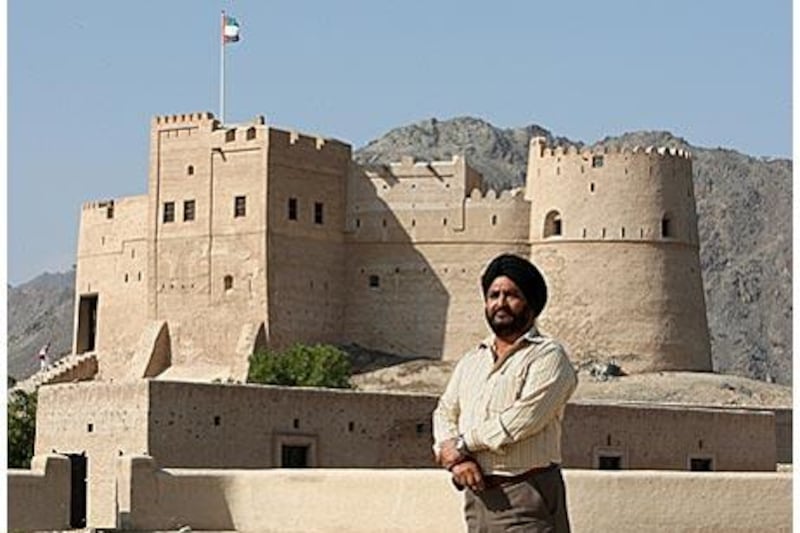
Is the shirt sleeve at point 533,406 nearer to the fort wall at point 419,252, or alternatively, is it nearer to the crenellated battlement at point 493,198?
the fort wall at point 419,252

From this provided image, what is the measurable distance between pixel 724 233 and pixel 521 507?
84251 mm

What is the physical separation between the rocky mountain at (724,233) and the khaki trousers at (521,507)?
7168 cm

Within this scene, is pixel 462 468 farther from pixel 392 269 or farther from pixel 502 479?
pixel 392 269

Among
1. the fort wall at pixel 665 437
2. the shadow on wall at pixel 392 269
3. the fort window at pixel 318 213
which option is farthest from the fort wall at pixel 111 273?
the fort wall at pixel 665 437

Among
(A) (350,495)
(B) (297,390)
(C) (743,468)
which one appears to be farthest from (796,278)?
(C) (743,468)

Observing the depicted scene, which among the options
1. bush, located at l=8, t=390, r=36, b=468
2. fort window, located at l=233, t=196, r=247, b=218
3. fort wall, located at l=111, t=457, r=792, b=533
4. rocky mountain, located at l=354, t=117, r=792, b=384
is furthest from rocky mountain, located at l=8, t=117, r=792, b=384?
fort wall, located at l=111, t=457, r=792, b=533

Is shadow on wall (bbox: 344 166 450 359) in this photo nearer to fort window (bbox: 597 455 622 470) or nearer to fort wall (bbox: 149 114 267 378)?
fort wall (bbox: 149 114 267 378)

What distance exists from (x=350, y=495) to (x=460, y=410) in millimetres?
10596

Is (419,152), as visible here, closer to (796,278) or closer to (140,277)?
(140,277)

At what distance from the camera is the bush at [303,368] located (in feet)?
126

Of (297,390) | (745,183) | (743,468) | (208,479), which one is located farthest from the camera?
(745,183)

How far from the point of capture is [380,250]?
43.9 metres

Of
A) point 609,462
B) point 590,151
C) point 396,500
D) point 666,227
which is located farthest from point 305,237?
point 396,500

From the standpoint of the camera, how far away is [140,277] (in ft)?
145
